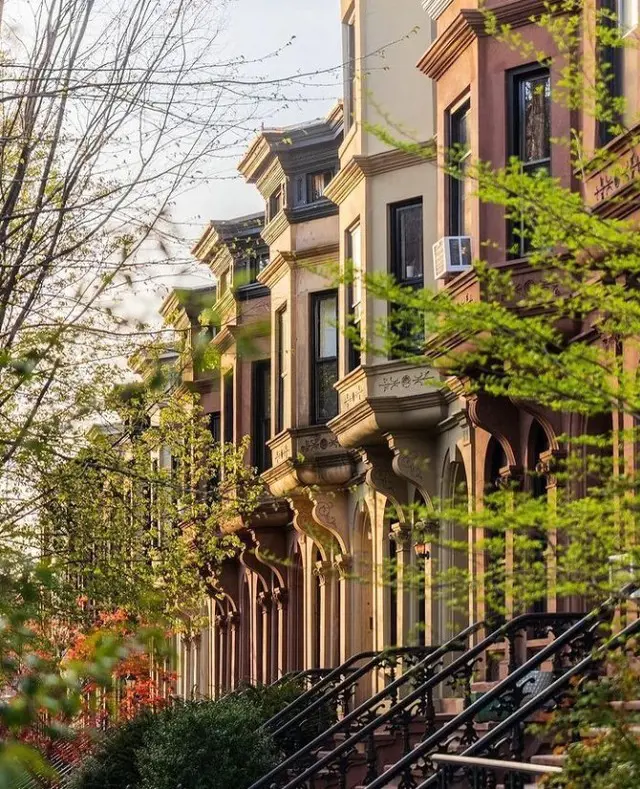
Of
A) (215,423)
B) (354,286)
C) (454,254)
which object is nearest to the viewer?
(454,254)

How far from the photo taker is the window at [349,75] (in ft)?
90.7

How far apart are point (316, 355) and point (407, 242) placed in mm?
5733

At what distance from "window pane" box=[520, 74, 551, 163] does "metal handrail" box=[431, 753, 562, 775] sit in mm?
8945

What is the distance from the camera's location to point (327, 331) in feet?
102

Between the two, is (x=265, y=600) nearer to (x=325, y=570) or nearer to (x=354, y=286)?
(x=325, y=570)

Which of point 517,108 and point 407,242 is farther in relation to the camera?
point 407,242

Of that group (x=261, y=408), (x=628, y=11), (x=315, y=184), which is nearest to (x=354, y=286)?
(x=315, y=184)

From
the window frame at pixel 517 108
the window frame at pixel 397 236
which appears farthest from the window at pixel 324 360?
the window frame at pixel 517 108

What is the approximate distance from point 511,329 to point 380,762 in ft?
39.4

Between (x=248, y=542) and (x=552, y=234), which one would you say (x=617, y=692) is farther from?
(x=248, y=542)

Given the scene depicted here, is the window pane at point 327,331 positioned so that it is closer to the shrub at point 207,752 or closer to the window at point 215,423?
the shrub at point 207,752

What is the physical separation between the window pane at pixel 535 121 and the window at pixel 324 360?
33.1 ft

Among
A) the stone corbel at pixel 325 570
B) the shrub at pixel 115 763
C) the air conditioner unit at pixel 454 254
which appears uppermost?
the air conditioner unit at pixel 454 254

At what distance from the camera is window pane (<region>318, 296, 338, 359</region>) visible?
30.9 m
